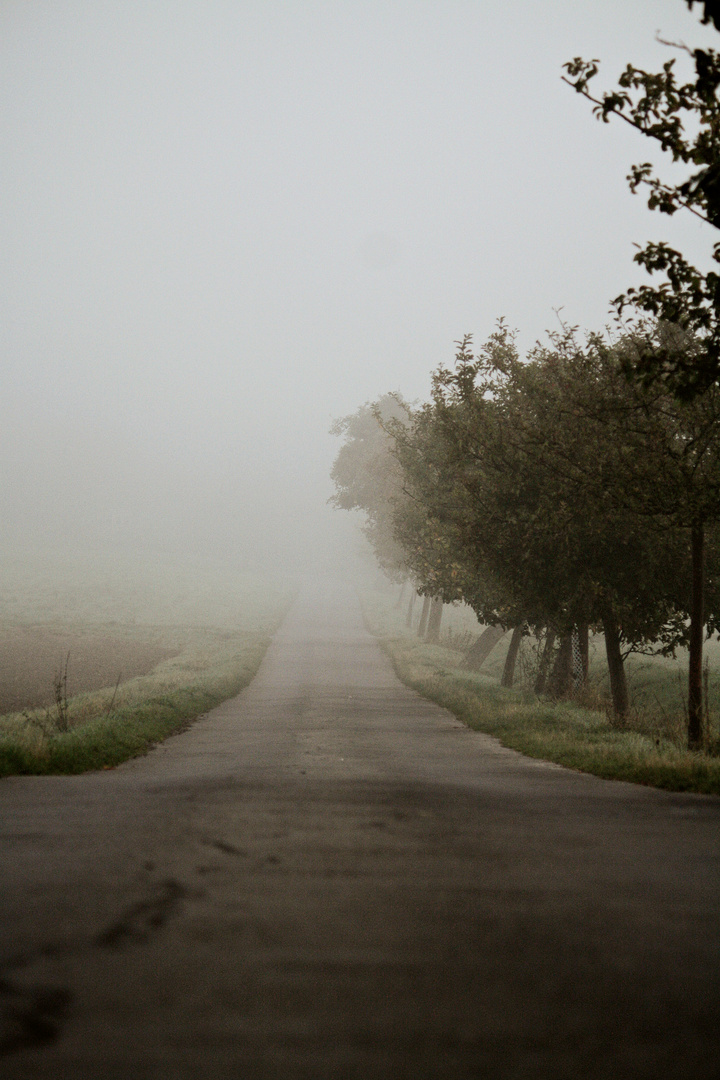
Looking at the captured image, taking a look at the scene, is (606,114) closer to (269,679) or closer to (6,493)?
(269,679)

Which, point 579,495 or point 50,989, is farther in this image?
point 579,495

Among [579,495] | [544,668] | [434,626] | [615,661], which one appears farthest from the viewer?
[434,626]

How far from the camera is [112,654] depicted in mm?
31250

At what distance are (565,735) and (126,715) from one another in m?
8.44

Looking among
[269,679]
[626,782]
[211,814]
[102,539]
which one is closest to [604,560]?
[626,782]

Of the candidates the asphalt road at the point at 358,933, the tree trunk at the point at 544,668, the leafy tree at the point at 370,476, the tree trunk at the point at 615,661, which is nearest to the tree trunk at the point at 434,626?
the leafy tree at the point at 370,476

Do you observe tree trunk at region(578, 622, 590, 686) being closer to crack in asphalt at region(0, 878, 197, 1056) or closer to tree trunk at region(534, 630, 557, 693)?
tree trunk at region(534, 630, 557, 693)

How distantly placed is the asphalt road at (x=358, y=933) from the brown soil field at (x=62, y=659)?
1131 centimetres

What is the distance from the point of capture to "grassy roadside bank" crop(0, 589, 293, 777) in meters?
9.88

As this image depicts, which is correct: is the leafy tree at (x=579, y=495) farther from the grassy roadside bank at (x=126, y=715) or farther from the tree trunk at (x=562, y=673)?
the grassy roadside bank at (x=126, y=715)

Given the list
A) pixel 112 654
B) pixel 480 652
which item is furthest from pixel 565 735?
pixel 112 654

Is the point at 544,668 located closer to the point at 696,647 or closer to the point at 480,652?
the point at 480,652

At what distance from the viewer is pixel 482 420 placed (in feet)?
46.6

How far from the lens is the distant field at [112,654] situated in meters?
11.6
